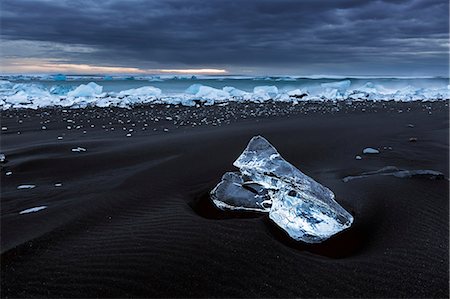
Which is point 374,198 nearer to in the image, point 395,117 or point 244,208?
point 244,208

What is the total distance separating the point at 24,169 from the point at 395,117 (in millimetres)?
9147

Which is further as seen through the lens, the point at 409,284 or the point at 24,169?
the point at 24,169

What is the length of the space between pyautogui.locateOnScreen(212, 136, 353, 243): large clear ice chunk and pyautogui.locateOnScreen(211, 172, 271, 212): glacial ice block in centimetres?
1

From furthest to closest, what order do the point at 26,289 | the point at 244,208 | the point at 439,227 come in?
the point at 244,208 → the point at 439,227 → the point at 26,289

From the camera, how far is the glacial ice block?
344 cm

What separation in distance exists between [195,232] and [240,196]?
69 cm

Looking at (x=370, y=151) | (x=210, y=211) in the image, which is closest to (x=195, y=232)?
(x=210, y=211)

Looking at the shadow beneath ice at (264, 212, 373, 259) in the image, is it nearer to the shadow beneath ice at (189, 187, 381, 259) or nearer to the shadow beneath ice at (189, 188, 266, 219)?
the shadow beneath ice at (189, 187, 381, 259)

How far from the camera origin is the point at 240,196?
11.5 ft

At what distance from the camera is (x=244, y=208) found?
11.3 ft

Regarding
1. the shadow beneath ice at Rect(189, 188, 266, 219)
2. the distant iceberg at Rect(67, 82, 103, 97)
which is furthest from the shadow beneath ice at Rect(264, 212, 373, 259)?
the distant iceberg at Rect(67, 82, 103, 97)

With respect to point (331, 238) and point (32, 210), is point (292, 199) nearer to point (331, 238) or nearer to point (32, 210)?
point (331, 238)

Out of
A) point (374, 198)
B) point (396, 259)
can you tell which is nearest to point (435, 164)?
point (374, 198)

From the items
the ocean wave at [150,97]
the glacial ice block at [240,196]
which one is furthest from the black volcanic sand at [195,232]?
the ocean wave at [150,97]
